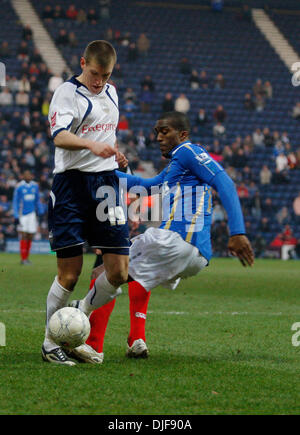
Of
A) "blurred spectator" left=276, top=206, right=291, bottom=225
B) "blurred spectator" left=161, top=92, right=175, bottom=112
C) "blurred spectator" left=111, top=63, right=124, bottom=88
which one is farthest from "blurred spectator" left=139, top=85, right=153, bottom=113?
"blurred spectator" left=276, top=206, right=291, bottom=225

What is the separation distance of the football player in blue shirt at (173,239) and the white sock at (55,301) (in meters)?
0.16

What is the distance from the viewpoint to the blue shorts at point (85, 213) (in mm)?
5180

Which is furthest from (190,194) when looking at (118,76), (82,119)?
(118,76)

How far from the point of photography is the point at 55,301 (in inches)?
211

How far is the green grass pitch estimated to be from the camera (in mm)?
3961

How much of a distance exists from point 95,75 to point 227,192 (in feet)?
3.81

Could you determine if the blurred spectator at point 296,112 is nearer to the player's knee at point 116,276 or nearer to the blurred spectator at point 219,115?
the blurred spectator at point 219,115

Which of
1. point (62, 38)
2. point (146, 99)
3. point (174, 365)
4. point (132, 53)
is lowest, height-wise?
point (174, 365)

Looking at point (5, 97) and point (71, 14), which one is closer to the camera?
point (5, 97)

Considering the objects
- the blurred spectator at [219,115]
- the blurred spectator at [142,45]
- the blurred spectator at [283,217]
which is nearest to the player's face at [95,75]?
the blurred spectator at [283,217]

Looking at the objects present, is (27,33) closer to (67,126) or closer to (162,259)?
(162,259)

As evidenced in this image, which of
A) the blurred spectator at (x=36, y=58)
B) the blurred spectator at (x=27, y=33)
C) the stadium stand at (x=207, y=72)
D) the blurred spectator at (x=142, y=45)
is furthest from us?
the blurred spectator at (x=142, y=45)
